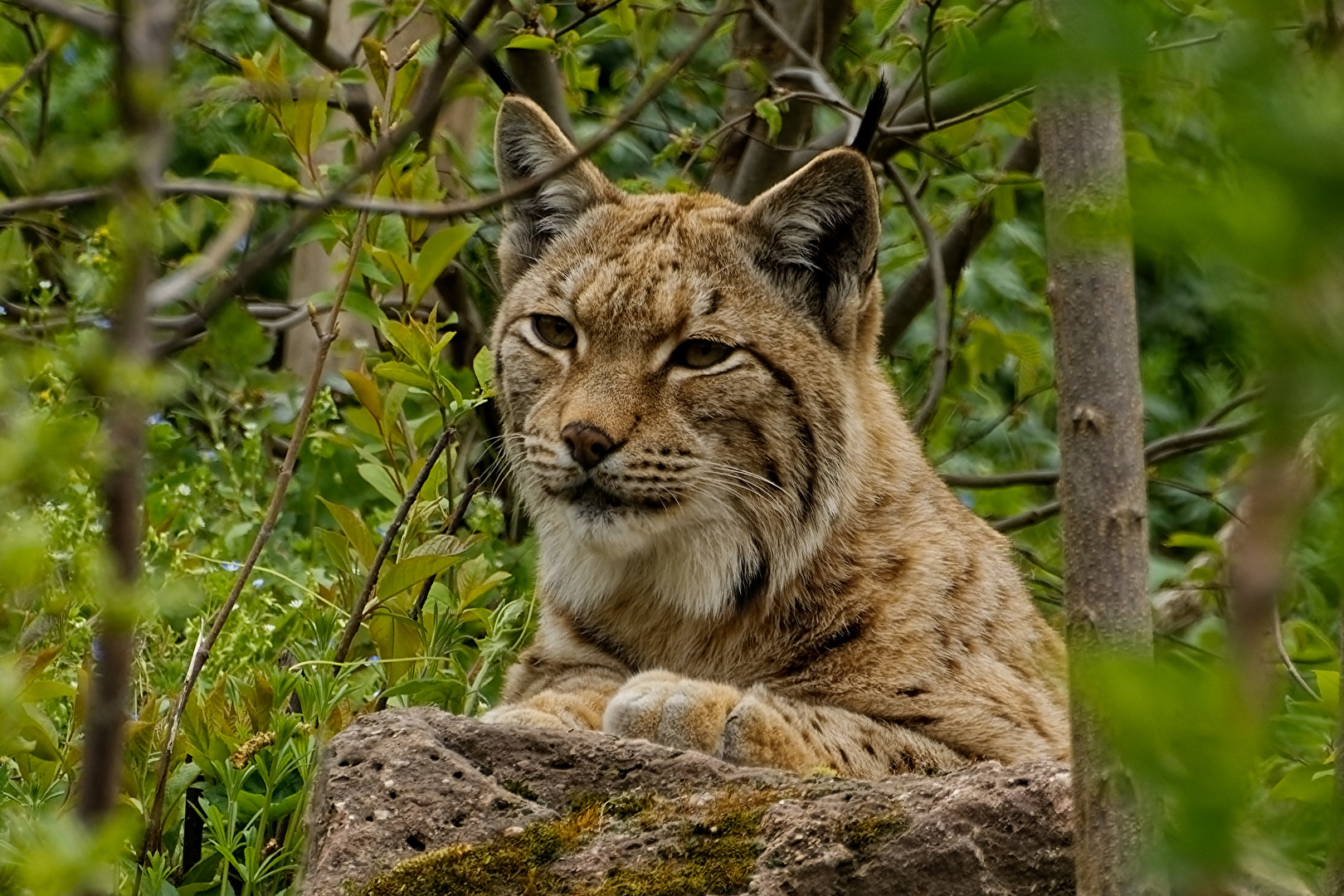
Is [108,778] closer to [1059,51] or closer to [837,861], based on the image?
[1059,51]

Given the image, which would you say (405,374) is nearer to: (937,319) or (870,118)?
(870,118)

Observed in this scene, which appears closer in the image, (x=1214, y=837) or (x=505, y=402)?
(x=1214, y=837)

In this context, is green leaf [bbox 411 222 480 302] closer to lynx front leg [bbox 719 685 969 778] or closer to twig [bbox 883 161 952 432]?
lynx front leg [bbox 719 685 969 778]

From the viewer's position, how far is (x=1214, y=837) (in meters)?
1.08

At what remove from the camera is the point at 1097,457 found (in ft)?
7.04

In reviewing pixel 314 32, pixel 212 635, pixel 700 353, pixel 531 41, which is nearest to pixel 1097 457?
pixel 212 635

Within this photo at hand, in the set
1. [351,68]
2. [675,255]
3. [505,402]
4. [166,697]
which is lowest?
[166,697]

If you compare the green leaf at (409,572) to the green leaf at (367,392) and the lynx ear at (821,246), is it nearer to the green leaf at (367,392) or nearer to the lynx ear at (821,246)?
the green leaf at (367,392)

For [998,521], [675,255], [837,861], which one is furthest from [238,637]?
[998,521]

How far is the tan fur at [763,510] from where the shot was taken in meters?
4.04

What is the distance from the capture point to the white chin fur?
4.28 meters

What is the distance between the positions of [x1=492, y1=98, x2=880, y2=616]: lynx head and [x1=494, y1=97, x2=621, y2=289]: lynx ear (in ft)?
0.04

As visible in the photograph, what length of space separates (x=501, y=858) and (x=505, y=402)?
2149mm

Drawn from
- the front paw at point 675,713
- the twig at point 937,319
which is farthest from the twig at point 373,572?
the twig at point 937,319
